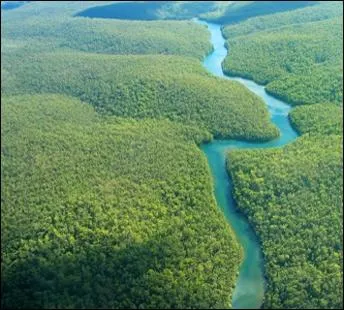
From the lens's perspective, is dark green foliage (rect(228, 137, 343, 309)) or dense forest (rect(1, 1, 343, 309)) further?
dense forest (rect(1, 1, 343, 309))

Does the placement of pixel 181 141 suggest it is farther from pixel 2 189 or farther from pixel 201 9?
pixel 201 9

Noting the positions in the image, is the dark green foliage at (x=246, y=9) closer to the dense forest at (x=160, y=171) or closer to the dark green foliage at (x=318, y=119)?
the dense forest at (x=160, y=171)

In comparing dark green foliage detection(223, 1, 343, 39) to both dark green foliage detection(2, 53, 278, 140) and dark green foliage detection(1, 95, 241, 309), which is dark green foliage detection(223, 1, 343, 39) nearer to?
dark green foliage detection(2, 53, 278, 140)

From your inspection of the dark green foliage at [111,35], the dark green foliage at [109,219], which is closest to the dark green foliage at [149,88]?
the dark green foliage at [109,219]

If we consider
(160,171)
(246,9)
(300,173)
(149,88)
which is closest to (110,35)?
(149,88)

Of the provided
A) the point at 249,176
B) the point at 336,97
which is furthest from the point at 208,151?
the point at 336,97

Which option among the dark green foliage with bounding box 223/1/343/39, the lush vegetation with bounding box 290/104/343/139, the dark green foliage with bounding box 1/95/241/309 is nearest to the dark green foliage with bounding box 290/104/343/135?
the lush vegetation with bounding box 290/104/343/139

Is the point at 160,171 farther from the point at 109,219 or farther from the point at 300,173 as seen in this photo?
the point at 300,173
